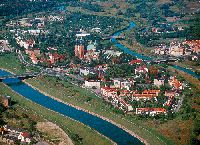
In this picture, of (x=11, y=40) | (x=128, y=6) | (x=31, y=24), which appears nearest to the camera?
(x=11, y=40)

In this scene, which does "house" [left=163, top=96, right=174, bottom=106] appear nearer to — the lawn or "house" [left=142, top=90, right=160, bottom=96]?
"house" [left=142, top=90, right=160, bottom=96]

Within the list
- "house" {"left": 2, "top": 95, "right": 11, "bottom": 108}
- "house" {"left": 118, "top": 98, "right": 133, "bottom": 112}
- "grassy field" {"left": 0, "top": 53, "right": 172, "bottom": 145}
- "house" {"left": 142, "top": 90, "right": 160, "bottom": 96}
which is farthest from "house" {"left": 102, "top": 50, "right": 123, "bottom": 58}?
"house" {"left": 2, "top": 95, "right": 11, "bottom": 108}

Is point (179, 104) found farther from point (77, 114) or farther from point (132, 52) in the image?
point (132, 52)

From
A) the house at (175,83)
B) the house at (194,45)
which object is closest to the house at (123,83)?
the house at (175,83)

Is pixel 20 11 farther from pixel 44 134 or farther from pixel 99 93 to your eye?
pixel 44 134

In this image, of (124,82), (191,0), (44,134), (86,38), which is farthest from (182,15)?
(44,134)

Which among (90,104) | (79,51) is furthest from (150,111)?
(79,51)
